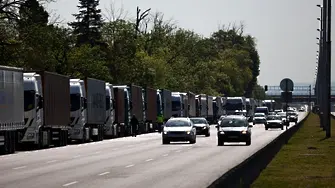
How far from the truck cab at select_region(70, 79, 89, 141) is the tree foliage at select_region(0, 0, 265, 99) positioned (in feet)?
16.4

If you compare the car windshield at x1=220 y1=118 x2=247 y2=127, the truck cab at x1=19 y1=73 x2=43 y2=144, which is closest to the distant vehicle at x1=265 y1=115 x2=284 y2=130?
the car windshield at x1=220 y1=118 x2=247 y2=127

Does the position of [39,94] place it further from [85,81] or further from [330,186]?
[330,186]

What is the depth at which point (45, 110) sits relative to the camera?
51094 millimetres

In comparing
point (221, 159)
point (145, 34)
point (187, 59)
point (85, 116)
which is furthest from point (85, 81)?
point (187, 59)

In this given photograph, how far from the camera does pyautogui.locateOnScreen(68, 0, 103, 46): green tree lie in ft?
488

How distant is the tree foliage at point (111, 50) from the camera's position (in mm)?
68750

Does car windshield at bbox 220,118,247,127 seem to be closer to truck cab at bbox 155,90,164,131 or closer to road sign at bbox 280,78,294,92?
road sign at bbox 280,78,294,92

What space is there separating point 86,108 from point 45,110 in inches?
380

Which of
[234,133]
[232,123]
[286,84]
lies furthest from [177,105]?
[286,84]

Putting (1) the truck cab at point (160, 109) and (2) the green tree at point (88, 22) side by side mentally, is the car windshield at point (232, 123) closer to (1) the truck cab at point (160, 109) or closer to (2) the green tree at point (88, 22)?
(1) the truck cab at point (160, 109)

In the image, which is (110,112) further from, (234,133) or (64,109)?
(234,133)

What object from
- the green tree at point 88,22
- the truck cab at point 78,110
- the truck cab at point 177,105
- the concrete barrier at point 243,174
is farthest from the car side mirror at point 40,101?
the green tree at point 88,22

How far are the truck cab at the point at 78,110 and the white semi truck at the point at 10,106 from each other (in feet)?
40.6

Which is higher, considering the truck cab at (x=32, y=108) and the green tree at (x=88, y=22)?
the green tree at (x=88, y=22)
